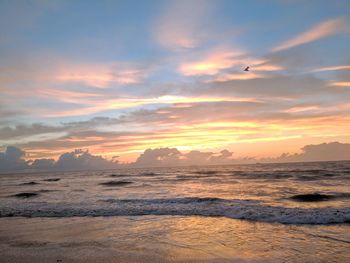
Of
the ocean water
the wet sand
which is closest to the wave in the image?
the ocean water

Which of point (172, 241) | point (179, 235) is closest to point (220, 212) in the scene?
point (179, 235)

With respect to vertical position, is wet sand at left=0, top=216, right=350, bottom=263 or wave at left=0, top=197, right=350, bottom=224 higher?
wet sand at left=0, top=216, right=350, bottom=263

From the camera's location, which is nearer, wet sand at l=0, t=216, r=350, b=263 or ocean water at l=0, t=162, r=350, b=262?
wet sand at l=0, t=216, r=350, b=263

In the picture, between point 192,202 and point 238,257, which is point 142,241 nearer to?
point 238,257

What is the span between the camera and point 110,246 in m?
9.84

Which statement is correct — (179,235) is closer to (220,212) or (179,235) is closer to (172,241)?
(172,241)

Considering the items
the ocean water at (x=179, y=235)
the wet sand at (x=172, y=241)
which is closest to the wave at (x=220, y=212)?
the ocean water at (x=179, y=235)

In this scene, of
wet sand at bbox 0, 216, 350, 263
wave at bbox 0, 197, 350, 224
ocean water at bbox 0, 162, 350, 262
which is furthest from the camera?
wave at bbox 0, 197, 350, 224

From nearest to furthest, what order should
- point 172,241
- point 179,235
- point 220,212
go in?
point 172,241, point 179,235, point 220,212

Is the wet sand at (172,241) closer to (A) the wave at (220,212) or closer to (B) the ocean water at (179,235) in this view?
(B) the ocean water at (179,235)

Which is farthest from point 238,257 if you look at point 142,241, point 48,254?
point 48,254

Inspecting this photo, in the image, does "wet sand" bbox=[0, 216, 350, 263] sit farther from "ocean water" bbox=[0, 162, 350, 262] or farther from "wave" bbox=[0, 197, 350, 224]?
"wave" bbox=[0, 197, 350, 224]

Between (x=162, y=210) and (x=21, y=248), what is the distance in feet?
29.3

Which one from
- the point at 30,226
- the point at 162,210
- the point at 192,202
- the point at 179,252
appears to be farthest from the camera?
the point at 192,202
